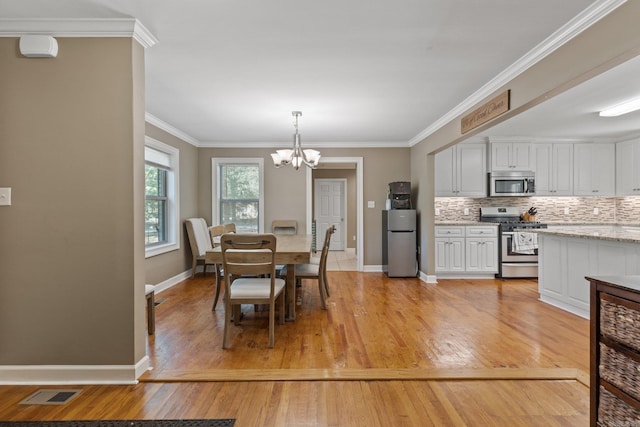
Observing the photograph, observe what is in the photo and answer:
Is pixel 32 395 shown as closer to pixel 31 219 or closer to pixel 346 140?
pixel 31 219

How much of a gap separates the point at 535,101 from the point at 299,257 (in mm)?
2310

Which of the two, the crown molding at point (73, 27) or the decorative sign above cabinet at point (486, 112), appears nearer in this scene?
the crown molding at point (73, 27)

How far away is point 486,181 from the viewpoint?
596cm

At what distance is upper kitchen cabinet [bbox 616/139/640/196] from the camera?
5.62 metres

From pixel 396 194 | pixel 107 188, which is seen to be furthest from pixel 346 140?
pixel 107 188

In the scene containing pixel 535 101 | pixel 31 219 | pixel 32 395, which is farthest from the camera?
pixel 535 101

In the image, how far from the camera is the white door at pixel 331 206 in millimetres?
9641

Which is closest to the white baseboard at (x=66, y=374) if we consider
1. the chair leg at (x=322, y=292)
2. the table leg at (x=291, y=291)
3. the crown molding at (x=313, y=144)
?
the table leg at (x=291, y=291)

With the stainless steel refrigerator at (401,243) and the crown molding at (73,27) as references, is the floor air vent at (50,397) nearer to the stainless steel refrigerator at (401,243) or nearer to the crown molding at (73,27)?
the crown molding at (73,27)

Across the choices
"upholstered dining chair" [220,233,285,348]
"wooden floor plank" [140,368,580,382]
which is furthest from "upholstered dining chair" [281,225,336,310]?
"wooden floor plank" [140,368,580,382]

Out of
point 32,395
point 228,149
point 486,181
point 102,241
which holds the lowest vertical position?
point 32,395

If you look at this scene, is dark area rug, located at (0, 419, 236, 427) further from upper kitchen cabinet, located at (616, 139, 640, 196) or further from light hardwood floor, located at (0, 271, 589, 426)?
upper kitchen cabinet, located at (616, 139, 640, 196)

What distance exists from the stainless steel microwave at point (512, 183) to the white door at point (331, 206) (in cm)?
440

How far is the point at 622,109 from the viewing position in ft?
13.4
